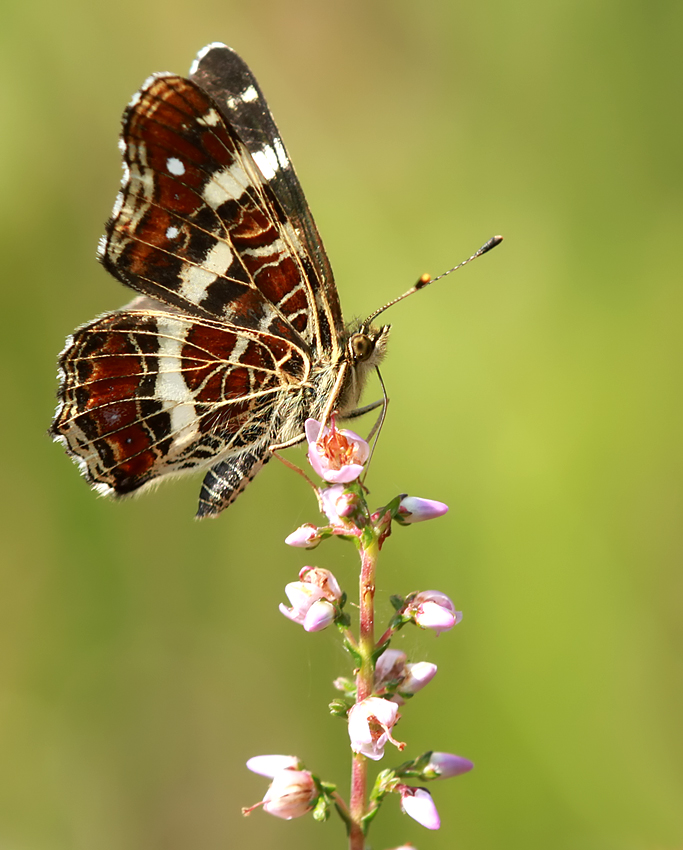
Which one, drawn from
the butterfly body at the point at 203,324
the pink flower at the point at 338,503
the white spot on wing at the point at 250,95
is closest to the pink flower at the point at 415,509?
the pink flower at the point at 338,503

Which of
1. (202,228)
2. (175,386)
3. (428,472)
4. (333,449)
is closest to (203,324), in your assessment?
(175,386)

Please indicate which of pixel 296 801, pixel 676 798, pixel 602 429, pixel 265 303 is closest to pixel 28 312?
pixel 265 303

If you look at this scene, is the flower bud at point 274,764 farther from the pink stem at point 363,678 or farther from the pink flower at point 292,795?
the pink stem at point 363,678

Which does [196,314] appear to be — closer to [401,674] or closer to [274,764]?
[401,674]

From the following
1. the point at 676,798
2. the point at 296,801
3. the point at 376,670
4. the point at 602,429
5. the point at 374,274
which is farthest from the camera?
the point at 374,274

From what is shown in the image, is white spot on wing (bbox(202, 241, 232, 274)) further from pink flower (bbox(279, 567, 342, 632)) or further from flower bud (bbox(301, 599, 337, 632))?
flower bud (bbox(301, 599, 337, 632))

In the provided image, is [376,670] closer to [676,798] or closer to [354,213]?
[676,798]
